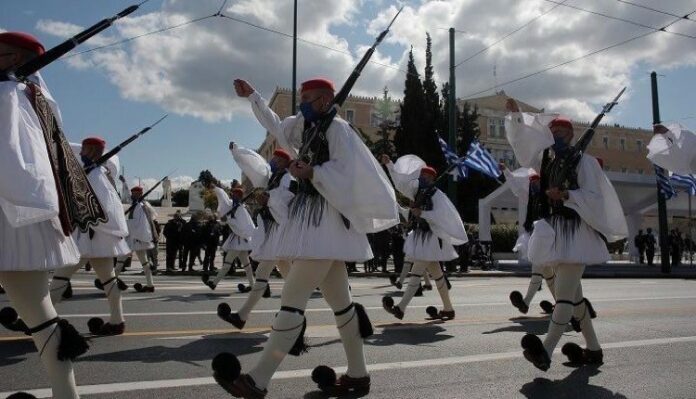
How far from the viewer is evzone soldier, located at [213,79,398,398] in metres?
3.81

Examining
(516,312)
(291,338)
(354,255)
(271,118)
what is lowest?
(516,312)

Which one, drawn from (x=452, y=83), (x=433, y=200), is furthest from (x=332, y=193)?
(x=452, y=83)

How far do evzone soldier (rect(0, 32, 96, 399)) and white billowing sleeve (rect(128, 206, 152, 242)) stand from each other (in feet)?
26.6

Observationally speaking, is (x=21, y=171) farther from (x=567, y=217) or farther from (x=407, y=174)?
(x=407, y=174)

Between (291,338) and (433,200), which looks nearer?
(291,338)

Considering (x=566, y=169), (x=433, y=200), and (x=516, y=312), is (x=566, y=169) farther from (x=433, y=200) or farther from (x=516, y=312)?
(x=516, y=312)

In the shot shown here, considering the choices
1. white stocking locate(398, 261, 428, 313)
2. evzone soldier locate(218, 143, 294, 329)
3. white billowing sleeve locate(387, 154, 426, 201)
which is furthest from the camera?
white billowing sleeve locate(387, 154, 426, 201)

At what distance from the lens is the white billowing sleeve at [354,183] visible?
390 centimetres

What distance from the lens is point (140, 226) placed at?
11.4 m

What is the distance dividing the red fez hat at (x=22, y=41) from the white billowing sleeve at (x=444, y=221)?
5.88m

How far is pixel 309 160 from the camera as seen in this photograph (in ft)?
14.0

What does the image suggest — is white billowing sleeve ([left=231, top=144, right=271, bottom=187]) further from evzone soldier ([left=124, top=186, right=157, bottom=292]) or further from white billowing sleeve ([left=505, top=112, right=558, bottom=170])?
evzone soldier ([left=124, top=186, right=157, bottom=292])

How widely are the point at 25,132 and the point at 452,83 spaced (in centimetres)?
2023

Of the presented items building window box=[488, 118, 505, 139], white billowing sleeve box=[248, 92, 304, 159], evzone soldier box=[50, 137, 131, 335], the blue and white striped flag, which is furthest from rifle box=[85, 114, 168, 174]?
building window box=[488, 118, 505, 139]
